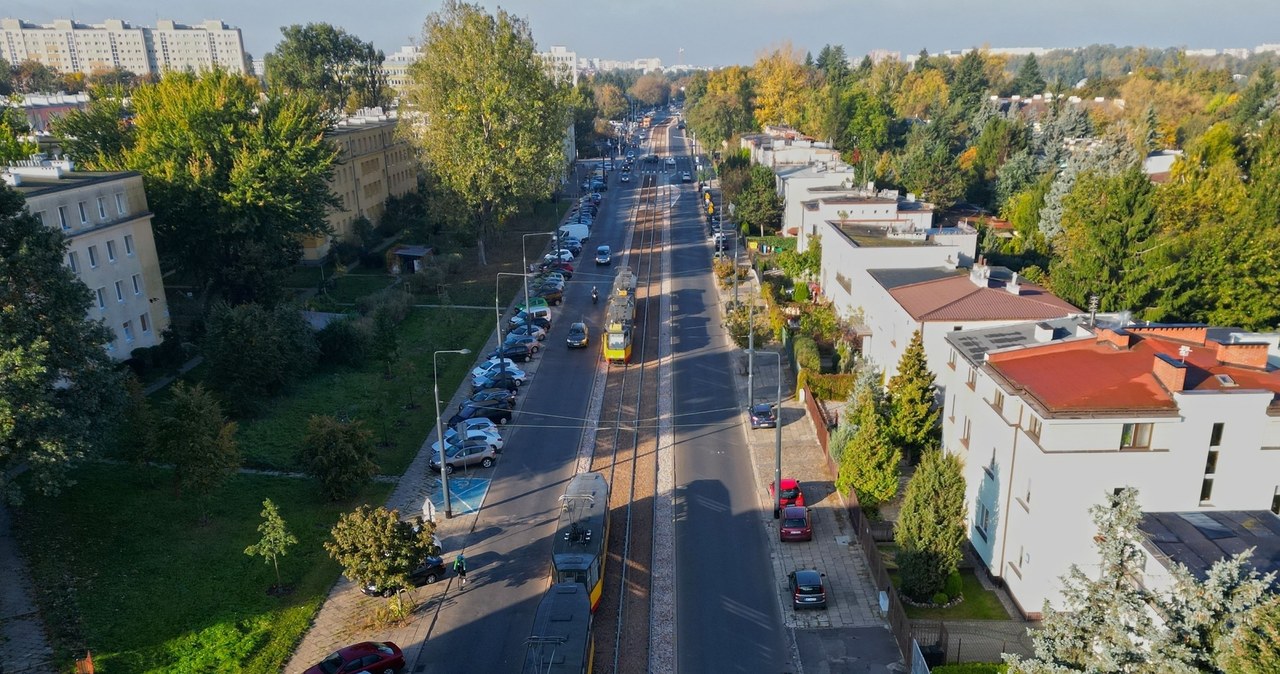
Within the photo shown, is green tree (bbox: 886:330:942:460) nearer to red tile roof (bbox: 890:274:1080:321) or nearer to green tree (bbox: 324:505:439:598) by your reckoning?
red tile roof (bbox: 890:274:1080:321)

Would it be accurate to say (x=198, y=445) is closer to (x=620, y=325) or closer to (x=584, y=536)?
(x=584, y=536)

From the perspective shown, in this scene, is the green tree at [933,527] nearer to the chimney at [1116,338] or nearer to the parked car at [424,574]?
the chimney at [1116,338]

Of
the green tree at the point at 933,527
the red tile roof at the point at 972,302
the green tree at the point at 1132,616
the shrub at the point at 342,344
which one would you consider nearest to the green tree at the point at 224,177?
the shrub at the point at 342,344

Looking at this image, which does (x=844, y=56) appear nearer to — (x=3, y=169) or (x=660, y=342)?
(x=660, y=342)

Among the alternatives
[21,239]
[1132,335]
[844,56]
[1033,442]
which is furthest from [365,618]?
[844,56]

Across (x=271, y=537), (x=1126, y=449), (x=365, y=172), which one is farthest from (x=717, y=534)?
(x=365, y=172)

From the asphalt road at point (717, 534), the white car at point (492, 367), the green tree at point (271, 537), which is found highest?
the green tree at point (271, 537)
